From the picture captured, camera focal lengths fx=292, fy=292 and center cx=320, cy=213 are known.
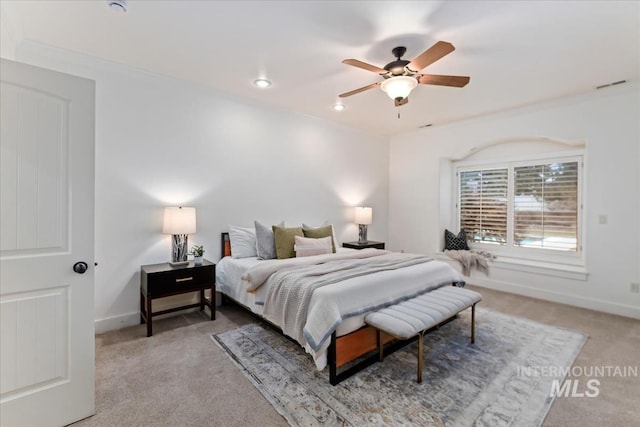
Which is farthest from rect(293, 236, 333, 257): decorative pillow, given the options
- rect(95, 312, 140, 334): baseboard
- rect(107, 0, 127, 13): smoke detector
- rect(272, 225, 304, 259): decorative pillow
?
rect(107, 0, 127, 13): smoke detector

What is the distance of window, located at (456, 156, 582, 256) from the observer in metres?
4.15

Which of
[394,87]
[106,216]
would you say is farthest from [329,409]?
[106,216]

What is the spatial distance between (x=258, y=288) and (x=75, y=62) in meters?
2.83

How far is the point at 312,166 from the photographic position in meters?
4.82

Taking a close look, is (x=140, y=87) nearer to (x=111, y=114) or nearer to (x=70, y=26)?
(x=111, y=114)

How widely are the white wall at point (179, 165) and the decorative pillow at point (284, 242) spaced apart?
1.92ft

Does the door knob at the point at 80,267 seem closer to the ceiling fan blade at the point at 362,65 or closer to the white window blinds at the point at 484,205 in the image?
the ceiling fan blade at the point at 362,65

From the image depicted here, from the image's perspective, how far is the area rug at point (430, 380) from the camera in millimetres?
1797

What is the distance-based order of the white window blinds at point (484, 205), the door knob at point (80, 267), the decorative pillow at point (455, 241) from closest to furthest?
the door knob at point (80, 267), the white window blinds at point (484, 205), the decorative pillow at point (455, 241)

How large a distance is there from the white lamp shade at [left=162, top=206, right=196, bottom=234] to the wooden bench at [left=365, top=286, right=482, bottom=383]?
2.13 metres

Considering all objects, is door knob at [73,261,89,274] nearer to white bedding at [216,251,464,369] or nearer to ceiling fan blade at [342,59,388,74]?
white bedding at [216,251,464,369]

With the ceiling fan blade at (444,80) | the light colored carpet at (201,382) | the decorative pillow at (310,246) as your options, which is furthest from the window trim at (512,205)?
the decorative pillow at (310,246)

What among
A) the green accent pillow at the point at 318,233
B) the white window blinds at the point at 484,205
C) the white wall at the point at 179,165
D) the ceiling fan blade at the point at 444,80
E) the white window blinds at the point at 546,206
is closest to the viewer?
the ceiling fan blade at the point at 444,80

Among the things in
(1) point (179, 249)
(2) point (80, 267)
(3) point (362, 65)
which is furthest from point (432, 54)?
(1) point (179, 249)
